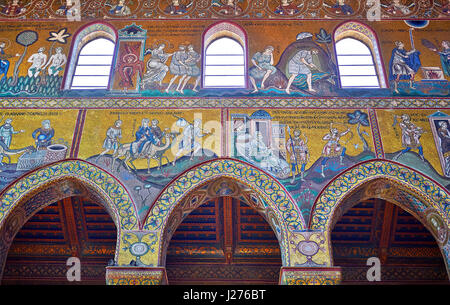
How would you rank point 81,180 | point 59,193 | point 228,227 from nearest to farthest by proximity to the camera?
point 81,180 < point 59,193 < point 228,227

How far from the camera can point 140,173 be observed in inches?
329

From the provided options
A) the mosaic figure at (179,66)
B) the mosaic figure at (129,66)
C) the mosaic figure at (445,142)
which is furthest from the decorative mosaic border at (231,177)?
the mosaic figure at (445,142)

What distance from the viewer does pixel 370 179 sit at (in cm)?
823

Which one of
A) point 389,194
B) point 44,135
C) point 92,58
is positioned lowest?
point 389,194

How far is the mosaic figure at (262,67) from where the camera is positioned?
31.7ft

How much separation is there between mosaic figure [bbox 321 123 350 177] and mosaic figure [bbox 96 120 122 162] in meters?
3.54

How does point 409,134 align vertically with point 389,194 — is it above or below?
above

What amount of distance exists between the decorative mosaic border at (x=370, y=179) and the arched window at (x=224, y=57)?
2753 mm

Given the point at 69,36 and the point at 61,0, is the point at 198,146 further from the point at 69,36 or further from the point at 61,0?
the point at 61,0

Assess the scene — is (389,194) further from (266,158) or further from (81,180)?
(81,180)

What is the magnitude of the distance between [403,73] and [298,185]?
3396 mm

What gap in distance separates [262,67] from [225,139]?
6.37 ft

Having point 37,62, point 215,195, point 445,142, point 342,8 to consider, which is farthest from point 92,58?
point 445,142
